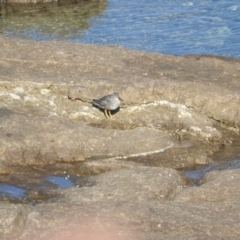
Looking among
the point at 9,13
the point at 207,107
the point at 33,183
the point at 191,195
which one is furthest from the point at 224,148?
the point at 9,13

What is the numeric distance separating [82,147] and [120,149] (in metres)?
0.62

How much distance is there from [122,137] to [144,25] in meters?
12.5

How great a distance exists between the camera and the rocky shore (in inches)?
336

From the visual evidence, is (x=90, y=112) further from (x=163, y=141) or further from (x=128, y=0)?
(x=128, y=0)

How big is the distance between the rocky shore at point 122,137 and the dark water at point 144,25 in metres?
5.68

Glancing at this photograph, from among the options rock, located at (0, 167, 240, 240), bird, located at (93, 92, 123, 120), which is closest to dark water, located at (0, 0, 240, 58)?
bird, located at (93, 92, 123, 120)

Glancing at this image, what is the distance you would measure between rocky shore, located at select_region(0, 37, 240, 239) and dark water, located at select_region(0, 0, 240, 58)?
5678 millimetres

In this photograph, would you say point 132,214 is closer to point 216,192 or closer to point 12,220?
point 12,220

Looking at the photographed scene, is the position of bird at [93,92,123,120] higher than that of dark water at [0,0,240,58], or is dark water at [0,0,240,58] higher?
bird at [93,92,123,120]

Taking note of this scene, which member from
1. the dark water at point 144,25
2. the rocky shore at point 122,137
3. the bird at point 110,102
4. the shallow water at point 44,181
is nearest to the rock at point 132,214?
the rocky shore at point 122,137

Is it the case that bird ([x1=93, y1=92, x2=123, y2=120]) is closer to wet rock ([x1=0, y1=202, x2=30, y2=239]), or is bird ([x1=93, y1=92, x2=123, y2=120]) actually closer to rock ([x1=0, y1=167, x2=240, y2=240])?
rock ([x1=0, y1=167, x2=240, y2=240])

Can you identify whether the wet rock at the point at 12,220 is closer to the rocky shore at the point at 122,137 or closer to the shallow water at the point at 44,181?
the rocky shore at the point at 122,137

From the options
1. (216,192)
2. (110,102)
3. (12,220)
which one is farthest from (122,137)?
(12,220)

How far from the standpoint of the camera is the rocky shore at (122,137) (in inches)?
336
